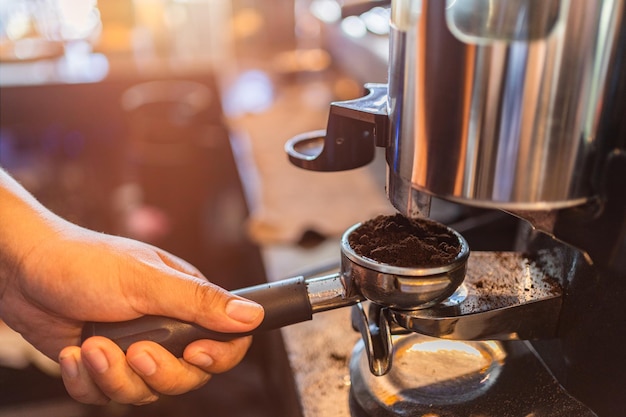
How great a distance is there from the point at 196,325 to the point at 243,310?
0.05m

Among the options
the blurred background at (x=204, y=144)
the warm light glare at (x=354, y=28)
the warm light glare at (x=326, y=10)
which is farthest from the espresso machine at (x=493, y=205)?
the warm light glare at (x=326, y=10)

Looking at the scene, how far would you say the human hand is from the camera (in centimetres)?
48

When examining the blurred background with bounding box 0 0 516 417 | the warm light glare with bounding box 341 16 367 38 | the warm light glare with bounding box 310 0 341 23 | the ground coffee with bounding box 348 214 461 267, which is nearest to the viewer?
the ground coffee with bounding box 348 214 461 267

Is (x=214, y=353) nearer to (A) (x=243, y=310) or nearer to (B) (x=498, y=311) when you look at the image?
(A) (x=243, y=310)

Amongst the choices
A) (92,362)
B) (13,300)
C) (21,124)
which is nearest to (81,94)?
(21,124)

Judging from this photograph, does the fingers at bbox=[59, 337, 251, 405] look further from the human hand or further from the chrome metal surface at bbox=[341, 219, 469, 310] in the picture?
the chrome metal surface at bbox=[341, 219, 469, 310]

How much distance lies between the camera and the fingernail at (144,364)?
47 centimetres

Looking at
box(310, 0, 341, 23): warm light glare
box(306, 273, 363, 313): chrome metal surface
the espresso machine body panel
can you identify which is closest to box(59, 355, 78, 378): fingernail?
box(306, 273, 363, 313): chrome metal surface

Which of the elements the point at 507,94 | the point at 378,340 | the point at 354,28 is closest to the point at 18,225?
the point at 378,340

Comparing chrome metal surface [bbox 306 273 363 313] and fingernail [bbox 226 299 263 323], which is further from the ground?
chrome metal surface [bbox 306 273 363 313]

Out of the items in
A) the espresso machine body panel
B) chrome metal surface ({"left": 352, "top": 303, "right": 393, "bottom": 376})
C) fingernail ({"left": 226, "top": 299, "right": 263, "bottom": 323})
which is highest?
the espresso machine body panel

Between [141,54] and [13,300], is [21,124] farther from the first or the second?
[13,300]

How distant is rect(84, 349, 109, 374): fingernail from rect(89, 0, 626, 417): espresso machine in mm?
18

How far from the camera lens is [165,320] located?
0.48 meters
